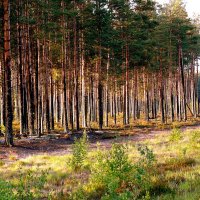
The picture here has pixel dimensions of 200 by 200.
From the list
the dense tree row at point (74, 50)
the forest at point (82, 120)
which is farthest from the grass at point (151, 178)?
the dense tree row at point (74, 50)

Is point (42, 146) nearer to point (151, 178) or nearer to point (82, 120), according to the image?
point (151, 178)

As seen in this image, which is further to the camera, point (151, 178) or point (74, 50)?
point (74, 50)

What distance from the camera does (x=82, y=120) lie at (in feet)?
107

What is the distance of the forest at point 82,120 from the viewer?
760 cm

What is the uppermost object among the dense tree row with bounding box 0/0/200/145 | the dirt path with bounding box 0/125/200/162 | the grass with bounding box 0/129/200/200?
the dense tree row with bounding box 0/0/200/145

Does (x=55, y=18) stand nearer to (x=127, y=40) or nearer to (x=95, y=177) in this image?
(x=127, y=40)

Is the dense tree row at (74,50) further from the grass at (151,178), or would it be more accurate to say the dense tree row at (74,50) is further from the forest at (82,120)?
the grass at (151,178)

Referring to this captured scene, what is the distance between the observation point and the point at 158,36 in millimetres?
41906

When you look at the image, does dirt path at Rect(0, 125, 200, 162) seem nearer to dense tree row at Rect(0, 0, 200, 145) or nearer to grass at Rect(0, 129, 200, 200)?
dense tree row at Rect(0, 0, 200, 145)

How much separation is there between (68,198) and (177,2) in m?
48.1

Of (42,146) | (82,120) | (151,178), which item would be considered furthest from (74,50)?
(151,178)

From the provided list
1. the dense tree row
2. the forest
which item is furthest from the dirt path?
the dense tree row

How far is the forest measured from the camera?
7.60 m

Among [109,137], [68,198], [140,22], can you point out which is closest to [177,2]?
[140,22]
